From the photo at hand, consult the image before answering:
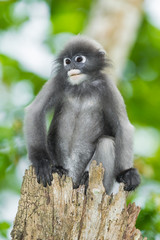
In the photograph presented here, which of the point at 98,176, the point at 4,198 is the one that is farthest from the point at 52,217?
the point at 4,198

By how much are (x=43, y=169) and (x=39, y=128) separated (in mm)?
706

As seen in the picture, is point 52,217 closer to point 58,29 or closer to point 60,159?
point 60,159

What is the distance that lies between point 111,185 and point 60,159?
2.73 feet

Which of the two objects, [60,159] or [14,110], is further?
[14,110]

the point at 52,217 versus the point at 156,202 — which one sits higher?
the point at 156,202

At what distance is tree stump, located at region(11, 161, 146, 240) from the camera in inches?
156

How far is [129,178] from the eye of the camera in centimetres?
485

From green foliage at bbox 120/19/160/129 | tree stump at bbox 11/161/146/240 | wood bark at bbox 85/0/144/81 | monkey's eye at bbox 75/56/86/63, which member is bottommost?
tree stump at bbox 11/161/146/240

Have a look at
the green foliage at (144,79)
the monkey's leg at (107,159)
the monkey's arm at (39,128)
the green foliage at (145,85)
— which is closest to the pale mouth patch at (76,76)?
the monkey's arm at (39,128)

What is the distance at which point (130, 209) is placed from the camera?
4195mm

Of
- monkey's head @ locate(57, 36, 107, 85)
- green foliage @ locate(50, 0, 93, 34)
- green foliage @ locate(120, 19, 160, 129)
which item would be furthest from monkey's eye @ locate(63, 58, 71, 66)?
green foliage @ locate(50, 0, 93, 34)

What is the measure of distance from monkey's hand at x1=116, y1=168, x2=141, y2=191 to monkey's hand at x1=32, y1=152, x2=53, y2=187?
85cm

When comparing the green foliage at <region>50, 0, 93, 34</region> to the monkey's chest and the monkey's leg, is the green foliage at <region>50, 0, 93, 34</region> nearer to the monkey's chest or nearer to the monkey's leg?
the monkey's chest

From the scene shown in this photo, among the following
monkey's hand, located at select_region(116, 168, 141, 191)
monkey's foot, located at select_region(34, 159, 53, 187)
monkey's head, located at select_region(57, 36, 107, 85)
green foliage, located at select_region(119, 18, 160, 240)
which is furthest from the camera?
green foliage, located at select_region(119, 18, 160, 240)
